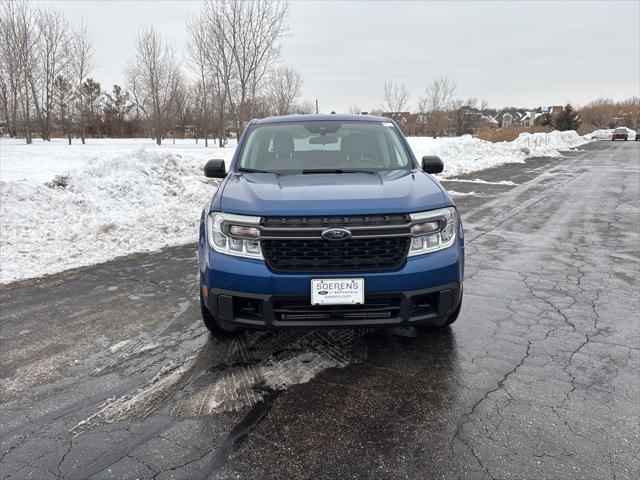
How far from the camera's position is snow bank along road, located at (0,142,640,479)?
2369 millimetres

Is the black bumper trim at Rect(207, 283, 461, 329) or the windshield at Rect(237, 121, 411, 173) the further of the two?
the windshield at Rect(237, 121, 411, 173)

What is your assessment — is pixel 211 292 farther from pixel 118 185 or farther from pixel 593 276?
pixel 118 185

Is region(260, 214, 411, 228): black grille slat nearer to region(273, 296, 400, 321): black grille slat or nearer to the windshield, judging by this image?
region(273, 296, 400, 321): black grille slat

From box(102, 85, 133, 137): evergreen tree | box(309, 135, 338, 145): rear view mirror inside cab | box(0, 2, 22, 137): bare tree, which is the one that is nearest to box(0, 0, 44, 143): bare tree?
box(0, 2, 22, 137): bare tree

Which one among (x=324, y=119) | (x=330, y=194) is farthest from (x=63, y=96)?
(x=330, y=194)

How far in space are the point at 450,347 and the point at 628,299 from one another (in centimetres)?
236

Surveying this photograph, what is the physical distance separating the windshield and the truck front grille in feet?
3.68

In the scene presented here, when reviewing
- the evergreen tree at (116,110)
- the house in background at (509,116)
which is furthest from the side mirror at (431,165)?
the house in background at (509,116)

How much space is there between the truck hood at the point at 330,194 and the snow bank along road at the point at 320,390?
1142 millimetres

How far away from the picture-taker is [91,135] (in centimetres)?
5834

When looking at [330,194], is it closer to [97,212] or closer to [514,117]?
[97,212]

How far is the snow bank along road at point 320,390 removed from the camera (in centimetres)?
237

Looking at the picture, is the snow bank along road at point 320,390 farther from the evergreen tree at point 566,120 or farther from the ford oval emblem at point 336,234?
the evergreen tree at point 566,120

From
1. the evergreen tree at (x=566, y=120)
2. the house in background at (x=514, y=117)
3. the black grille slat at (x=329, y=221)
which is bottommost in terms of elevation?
the black grille slat at (x=329, y=221)
